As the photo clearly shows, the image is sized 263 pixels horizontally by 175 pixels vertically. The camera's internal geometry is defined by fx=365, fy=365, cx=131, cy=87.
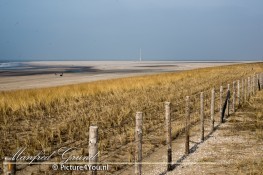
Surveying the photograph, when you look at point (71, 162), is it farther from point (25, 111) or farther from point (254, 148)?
point (25, 111)

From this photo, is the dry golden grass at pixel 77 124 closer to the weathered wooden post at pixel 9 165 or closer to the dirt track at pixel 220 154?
the dirt track at pixel 220 154

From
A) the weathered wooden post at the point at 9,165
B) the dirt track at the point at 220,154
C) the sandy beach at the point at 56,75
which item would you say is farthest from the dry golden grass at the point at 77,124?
the sandy beach at the point at 56,75

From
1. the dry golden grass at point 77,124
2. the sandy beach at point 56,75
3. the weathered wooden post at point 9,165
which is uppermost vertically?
the weathered wooden post at point 9,165

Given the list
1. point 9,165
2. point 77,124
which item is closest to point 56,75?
point 77,124

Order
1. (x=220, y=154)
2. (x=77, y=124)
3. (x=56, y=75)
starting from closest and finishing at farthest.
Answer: (x=220, y=154) < (x=77, y=124) < (x=56, y=75)

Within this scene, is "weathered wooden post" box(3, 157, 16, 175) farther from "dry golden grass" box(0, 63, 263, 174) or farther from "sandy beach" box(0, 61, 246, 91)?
"sandy beach" box(0, 61, 246, 91)

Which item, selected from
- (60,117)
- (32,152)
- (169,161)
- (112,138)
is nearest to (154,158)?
(169,161)

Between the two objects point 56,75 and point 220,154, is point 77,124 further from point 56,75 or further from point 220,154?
point 56,75

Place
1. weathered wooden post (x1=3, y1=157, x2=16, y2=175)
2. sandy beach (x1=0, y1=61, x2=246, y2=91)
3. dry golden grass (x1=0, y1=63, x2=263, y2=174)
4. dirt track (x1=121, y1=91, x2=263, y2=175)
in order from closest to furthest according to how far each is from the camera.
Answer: weathered wooden post (x1=3, y1=157, x2=16, y2=175) → dirt track (x1=121, y1=91, x2=263, y2=175) → dry golden grass (x1=0, y1=63, x2=263, y2=174) → sandy beach (x1=0, y1=61, x2=246, y2=91)

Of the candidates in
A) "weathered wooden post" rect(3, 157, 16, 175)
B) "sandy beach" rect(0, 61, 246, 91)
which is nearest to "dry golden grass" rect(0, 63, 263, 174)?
"weathered wooden post" rect(3, 157, 16, 175)

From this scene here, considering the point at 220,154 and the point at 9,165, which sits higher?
the point at 9,165

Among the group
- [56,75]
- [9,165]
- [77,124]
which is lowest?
[56,75]

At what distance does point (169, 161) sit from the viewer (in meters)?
8.23

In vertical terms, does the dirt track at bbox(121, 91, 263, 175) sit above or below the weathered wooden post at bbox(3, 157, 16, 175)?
below
